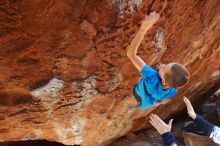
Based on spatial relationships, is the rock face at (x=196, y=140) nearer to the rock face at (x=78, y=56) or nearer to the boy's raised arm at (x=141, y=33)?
the rock face at (x=78, y=56)

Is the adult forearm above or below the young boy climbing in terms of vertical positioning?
above

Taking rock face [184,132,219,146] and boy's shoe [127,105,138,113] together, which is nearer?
boy's shoe [127,105,138,113]

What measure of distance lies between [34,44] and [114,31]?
83 cm

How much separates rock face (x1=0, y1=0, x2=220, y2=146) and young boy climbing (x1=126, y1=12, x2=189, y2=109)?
0.38 m

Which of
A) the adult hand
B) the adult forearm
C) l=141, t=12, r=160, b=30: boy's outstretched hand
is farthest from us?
the adult forearm

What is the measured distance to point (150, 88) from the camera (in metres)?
3.00

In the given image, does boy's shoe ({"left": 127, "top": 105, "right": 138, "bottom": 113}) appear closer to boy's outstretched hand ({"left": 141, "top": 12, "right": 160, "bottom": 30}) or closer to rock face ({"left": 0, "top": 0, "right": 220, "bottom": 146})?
rock face ({"left": 0, "top": 0, "right": 220, "bottom": 146})

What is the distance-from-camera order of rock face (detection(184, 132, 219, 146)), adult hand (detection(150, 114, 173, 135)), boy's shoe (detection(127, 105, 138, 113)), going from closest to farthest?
1. adult hand (detection(150, 114, 173, 135))
2. boy's shoe (detection(127, 105, 138, 113))
3. rock face (detection(184, 132, 219, 146))

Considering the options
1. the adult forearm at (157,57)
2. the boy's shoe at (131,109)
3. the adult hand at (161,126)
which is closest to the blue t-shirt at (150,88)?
A: the adult hand at (161,126)

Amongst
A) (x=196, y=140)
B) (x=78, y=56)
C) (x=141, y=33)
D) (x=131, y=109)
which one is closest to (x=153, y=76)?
(x=141, y=33)

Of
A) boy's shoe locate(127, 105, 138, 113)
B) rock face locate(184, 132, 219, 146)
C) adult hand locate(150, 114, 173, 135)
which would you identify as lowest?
adult hand locate(150, 114, 173, 135)

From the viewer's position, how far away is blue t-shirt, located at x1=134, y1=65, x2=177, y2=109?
2956mm

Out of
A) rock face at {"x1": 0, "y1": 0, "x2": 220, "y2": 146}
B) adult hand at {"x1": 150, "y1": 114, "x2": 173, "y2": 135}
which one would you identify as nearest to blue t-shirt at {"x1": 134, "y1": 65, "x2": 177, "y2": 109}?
adult hand at {"x1": 150, "y1": 114, "x2": 173, "y2": 135}

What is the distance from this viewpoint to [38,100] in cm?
359
